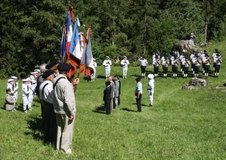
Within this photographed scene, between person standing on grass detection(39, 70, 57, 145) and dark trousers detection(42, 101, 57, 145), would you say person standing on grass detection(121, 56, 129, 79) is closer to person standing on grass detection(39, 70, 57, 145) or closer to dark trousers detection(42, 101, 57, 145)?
person standing on grass detection(39, 70, 57, 145)

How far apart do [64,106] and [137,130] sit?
813 cm

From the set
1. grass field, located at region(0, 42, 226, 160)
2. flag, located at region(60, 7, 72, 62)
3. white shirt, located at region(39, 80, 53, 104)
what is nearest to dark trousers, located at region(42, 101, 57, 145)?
white shirt, located at region(39, 80, 53, 104)

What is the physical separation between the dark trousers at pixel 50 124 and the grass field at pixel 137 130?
0.29 meters

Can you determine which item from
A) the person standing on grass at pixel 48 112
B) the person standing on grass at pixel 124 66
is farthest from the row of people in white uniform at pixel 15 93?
the person standing on grass at pixel 124 66

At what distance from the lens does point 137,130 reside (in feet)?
67.1

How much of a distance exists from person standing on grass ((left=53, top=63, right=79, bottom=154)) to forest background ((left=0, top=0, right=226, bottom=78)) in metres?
35.5

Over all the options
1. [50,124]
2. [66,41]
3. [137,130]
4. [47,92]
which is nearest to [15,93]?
Result: [66,41]

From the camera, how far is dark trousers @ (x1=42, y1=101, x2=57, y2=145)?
46.8 ft

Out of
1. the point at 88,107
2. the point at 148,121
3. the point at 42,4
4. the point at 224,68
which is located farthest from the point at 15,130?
the point at 42,4

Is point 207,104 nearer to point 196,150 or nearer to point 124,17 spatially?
point 196,150

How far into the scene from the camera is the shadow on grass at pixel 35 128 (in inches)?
613

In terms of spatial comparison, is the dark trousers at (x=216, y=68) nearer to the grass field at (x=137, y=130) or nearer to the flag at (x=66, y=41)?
the grass field at (x=137, y=130)

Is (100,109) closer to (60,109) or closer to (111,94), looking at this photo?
(111,94)

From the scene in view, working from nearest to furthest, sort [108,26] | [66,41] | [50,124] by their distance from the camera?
[50,124] → [66,41] → [108,26]
